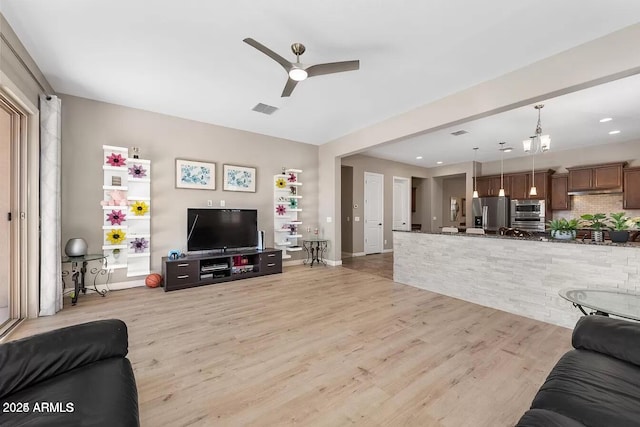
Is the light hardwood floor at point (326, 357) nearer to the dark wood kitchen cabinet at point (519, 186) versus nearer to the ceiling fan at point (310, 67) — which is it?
the ceiling fan at point (310, 67)

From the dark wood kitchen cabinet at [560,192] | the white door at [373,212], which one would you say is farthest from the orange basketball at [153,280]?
the dark wood kitchen cabinet at [560,192]

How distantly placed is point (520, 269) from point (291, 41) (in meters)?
3.74

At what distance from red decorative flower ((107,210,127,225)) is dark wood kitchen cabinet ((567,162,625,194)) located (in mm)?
9300

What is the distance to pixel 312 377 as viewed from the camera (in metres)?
2.00

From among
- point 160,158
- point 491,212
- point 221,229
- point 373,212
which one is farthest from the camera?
point 373,212

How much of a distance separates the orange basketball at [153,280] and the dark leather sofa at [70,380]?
3.16m

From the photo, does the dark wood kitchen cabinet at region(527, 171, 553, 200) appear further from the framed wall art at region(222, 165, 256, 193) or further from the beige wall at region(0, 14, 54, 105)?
→ the beige wall at region(0, 14, 54, 105)

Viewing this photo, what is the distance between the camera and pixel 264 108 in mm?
4352

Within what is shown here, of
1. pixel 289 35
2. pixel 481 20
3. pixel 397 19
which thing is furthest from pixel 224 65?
pixel 481 20

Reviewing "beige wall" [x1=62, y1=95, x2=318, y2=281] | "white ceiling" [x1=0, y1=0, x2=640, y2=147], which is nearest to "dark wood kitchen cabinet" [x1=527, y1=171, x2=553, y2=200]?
"white ceiling" [x1=0, y1=0, x2=640, y2=147]

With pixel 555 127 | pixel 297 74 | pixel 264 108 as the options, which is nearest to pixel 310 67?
pixel 297 74

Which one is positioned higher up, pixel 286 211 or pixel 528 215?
pixel 286 211

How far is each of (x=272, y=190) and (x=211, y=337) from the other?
3.62 metres

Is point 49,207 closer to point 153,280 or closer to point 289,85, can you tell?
point 153,280
